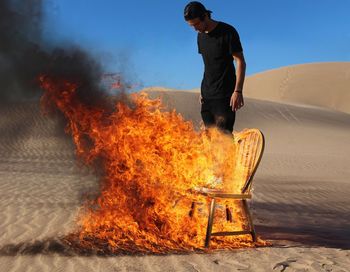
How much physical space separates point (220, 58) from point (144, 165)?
4.62 ft

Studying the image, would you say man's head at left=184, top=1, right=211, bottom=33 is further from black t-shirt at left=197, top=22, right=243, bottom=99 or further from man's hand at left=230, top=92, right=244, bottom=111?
man's hand at left=230, top=92, right=244, bottom=111

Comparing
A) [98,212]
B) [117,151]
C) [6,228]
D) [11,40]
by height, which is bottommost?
[6,228]

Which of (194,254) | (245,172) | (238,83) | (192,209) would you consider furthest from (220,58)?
(194,254)

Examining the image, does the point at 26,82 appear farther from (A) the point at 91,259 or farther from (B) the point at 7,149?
(B) the point at 7,149

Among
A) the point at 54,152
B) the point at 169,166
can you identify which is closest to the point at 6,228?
the point at 169,166

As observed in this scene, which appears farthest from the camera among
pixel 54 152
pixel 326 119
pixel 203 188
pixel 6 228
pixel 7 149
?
pixel 326 119

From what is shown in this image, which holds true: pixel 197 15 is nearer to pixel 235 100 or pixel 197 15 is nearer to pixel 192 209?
pixel 235 100

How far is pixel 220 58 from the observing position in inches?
204

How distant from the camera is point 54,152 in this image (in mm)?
23109

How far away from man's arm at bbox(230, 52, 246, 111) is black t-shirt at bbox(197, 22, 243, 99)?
0.20 ft

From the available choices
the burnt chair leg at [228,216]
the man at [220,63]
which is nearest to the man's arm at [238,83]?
the man at [220,63]

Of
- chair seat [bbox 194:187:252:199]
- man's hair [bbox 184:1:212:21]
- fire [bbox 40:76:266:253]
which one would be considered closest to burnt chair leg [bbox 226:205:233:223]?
fire [bbox 40:76:266:253]

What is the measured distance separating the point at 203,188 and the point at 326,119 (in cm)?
4371

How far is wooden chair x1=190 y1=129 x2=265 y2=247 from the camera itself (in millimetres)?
5023
